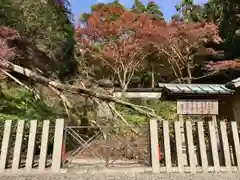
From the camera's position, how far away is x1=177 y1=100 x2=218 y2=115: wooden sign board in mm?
5941

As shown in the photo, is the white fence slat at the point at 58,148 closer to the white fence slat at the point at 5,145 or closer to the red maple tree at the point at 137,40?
the white fence slat at the point at 5,145

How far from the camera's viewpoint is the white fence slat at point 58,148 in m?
4.38

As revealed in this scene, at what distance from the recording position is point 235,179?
3.82m

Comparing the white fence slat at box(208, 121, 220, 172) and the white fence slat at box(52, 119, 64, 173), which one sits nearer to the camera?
the white fence slat at box(52, 119, 64, 173)

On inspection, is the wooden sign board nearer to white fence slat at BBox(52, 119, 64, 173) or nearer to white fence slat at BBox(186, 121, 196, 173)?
white fence slat at BBox(186, 121, 196, 173)

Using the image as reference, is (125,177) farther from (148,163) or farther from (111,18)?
(111,18)

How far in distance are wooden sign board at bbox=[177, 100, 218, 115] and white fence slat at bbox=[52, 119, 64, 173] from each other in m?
2.89

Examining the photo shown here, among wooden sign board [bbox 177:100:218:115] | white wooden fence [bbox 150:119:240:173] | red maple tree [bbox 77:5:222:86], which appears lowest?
white wooden fence [bbox 150:119:240:173]

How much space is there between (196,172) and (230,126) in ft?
3.97

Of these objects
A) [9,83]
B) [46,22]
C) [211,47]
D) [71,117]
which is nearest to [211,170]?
[71,117]

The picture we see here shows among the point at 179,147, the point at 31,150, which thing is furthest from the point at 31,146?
the point at 179,147

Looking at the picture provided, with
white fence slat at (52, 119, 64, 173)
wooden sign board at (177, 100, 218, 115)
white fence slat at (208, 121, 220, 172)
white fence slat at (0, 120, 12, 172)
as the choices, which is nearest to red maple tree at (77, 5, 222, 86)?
wooden sign board at (177, 100, 218, 115)

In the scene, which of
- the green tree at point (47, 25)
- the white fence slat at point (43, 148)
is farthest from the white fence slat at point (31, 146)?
the green tree at point (47, 25)

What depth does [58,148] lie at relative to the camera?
14.8 feet
